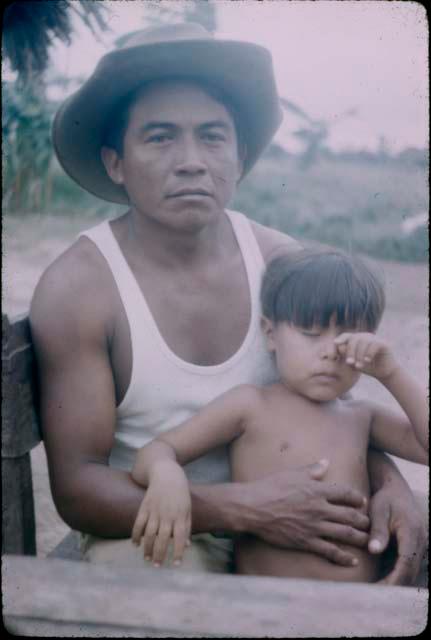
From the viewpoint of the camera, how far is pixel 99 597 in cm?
119

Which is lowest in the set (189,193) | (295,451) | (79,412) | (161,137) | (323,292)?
(295,451)

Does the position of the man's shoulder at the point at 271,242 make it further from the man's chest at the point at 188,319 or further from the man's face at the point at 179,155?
the man's face at the point at 179,155

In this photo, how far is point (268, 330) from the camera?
6.15ft

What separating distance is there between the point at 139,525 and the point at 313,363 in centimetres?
55

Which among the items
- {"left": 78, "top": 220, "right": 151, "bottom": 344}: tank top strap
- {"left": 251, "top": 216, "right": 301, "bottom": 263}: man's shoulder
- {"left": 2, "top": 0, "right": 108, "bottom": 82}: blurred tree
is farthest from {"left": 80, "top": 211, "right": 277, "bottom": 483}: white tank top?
{"left": 2, "top": 0, "right": 108, "bottom": 82}: blurred tree

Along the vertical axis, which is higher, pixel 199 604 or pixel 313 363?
pixel 313 363

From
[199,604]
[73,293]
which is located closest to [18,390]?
[73,293]

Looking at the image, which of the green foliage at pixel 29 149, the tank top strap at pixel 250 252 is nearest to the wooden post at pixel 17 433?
the tank top strap at pixel 250 252

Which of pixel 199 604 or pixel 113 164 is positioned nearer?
pixel 199 604

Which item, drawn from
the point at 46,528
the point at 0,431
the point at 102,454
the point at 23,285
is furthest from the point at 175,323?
the point at 23,285

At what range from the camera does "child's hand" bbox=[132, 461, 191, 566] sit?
4.75 ft

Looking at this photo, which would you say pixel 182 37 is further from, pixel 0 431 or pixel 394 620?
pixel 394 620

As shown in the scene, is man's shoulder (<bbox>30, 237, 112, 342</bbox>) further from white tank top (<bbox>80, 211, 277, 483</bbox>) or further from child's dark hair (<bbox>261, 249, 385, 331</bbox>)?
child's dark hair (<bbox>261, 249, 385, 331</bbox>)

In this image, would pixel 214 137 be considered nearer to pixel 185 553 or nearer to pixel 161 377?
pixel 161 377
